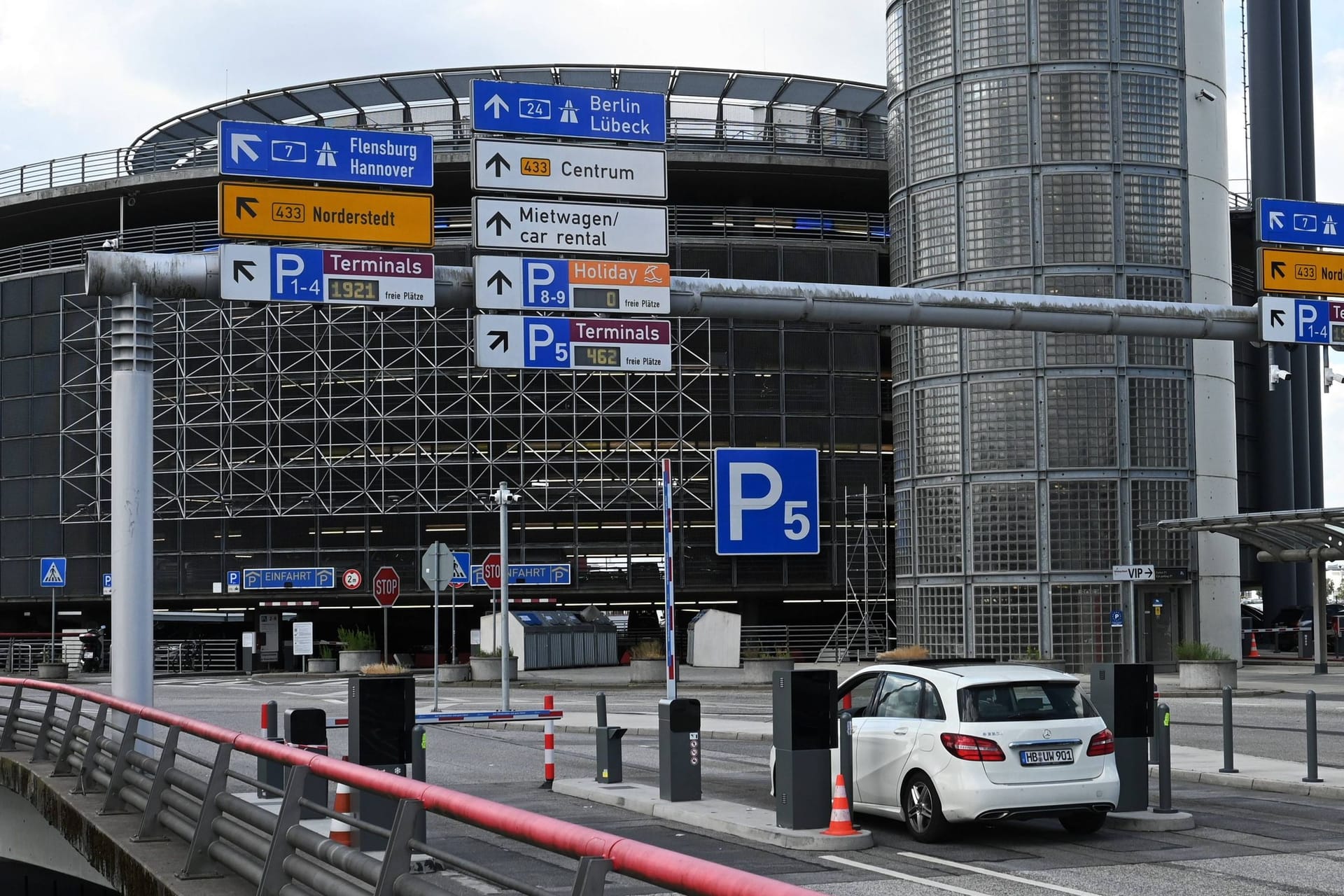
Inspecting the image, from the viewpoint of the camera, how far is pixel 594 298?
57.7 feet

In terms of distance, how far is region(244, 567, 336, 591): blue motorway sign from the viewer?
179 feet

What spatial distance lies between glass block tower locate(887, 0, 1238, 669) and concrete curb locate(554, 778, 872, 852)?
26.1 metres

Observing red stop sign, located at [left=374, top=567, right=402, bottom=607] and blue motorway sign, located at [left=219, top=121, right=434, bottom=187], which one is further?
red stop sign, located at [left=374, top=567, right=402, bottom=607]

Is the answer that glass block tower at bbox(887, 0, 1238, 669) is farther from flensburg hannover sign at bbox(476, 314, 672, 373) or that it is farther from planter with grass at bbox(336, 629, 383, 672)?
flensburg hannover sign at bbox(476, 314, 672, 373)

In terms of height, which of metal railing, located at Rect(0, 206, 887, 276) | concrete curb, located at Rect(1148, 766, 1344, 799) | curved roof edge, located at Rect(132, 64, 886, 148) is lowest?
concrete curb, located at Rect(1148, 766, 1344, 799)

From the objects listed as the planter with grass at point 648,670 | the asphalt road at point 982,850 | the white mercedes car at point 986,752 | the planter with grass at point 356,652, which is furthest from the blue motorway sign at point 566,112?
the planter with grass at point 356,652

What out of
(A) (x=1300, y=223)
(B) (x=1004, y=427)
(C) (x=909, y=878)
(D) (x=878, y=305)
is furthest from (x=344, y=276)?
(B) (x=1004, y=427)

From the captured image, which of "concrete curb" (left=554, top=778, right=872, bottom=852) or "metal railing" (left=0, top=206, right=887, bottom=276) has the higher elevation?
"metal railing" (left=0, top=206, right=887, bottom=276)

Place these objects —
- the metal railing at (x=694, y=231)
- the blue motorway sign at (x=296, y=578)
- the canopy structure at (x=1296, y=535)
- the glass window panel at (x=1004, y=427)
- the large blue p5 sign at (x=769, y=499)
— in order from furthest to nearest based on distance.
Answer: the metal railing at (x=694, y=231), the blue motorway sign at (x=296, y=578), the glass window panel at (x=1004, y=427), the canopy structure at (x=1296, y=535), the large blue p5 sign at (x=769, y=499)

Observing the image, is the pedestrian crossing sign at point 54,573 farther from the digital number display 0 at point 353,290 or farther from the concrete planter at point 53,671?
the digital number display 0 at point 353,290

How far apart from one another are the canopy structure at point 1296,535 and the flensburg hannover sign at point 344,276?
77.8 feet

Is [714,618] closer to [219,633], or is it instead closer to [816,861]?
[219,633]

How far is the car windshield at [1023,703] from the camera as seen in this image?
1291 cm

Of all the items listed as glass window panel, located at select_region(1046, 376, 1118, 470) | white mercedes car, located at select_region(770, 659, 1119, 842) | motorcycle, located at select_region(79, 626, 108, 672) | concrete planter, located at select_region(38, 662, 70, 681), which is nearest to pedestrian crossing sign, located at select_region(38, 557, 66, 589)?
concrete planter, located at select_region(38, 662, 70, 681)
